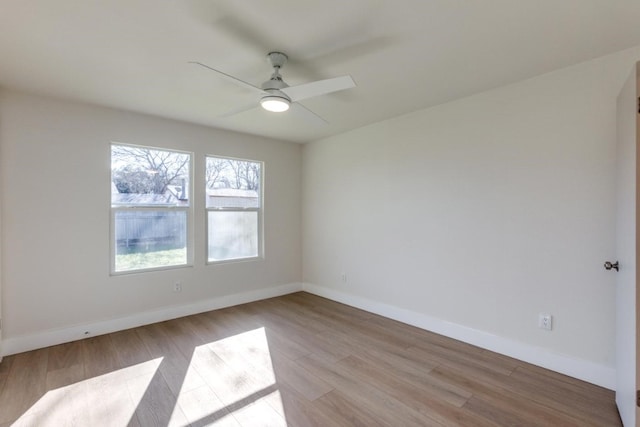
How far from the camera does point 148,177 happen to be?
11.7ft

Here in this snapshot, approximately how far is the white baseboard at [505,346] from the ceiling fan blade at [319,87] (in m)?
2.59

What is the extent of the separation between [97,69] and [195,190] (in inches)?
68.4

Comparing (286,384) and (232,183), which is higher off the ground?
(232,183)

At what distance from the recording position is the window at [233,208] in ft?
13.4

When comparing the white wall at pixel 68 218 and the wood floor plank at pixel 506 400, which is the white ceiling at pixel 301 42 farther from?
the wood floor plank at pixel 506 400

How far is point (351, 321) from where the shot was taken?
3564mm

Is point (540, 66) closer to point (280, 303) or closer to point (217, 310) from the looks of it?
point (280, 303)

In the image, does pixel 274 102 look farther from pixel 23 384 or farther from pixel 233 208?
pixel 23 384

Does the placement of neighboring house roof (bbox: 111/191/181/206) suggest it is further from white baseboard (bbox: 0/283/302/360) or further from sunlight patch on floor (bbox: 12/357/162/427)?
sunlight patch on floor (bbox: 12/357/162/427)

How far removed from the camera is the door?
65.1 inches

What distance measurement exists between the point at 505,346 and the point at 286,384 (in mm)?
1988

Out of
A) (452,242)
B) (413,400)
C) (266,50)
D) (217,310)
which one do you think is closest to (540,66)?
(452,242)

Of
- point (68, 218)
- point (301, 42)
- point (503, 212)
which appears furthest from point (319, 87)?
point (68, 218)

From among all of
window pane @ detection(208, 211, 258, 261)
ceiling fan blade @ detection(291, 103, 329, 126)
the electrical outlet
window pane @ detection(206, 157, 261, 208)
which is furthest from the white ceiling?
the electrical outlet
